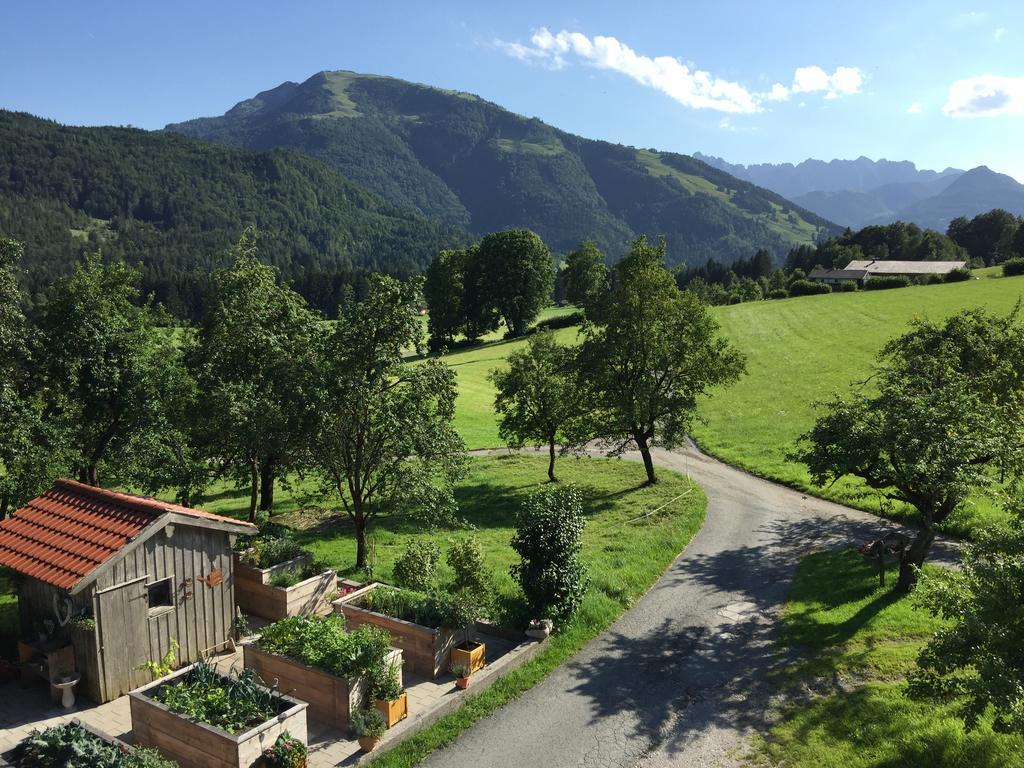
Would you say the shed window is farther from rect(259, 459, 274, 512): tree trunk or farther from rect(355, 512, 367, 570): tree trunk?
rect(259, 459, 274, 512): tree trunk

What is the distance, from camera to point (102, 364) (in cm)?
2025

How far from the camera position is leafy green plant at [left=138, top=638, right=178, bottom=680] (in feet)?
43.1

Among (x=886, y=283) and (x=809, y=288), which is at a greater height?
(x=886, y=283)

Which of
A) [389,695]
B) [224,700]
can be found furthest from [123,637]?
[389,695]

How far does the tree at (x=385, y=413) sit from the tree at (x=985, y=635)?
40.4 feet

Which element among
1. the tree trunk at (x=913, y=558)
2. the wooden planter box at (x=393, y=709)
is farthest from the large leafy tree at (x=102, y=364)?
the tree trunk at (x=913, y=558)

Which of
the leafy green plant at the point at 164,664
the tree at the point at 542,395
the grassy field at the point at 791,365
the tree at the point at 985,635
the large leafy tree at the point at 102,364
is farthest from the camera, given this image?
the grassy field at the point at 791,365

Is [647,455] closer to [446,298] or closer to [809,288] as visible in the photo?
[446,298]

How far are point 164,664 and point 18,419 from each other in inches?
367

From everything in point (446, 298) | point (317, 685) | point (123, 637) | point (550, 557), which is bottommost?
point (317, 685)

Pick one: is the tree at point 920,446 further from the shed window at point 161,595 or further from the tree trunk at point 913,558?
the shed window at point 161,595

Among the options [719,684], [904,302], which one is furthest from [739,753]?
[904,302]

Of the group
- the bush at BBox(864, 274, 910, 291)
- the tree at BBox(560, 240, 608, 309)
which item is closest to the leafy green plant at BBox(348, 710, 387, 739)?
the tree at BBox(560, 240, 608, 309)

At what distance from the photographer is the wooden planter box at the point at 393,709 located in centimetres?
1207
